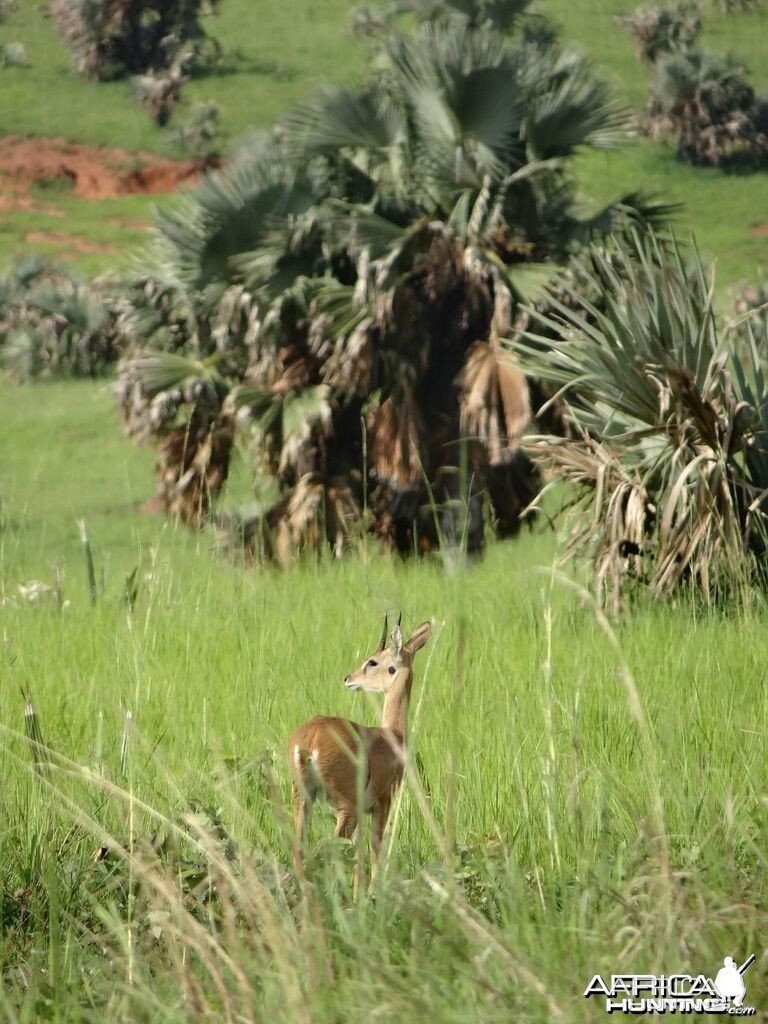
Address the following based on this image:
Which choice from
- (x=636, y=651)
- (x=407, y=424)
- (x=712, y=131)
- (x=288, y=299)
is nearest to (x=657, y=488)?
(x=636, y=651)

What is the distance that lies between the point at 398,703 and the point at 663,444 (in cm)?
365

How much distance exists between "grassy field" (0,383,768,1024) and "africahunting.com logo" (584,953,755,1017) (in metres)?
0.03

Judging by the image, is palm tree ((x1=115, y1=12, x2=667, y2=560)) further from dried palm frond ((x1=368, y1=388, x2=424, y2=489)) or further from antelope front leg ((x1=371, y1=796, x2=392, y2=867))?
antelope front leg ((x1=371, y1=796, x2=392, y2=867))

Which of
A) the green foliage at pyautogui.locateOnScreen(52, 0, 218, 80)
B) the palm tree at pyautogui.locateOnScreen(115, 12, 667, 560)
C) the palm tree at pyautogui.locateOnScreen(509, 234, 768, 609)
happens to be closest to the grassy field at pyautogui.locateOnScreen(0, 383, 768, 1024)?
the palm tree at pyautogui.locateOnScreen(509, 234, 768, 609)

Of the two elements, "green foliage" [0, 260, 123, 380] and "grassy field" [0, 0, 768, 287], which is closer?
"green foliage" [0, 260, 123, 380]

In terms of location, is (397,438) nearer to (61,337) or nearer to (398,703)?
(398,703)

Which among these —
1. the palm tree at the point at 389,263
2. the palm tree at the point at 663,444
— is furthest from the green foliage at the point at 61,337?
the palm tree at the point at 663,444

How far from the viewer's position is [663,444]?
6223mm

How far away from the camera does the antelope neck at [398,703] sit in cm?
280

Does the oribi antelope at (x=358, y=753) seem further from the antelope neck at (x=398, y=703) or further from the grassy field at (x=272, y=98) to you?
the grassy field at (x=272, y=98)

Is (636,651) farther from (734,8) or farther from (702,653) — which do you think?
(734,8)

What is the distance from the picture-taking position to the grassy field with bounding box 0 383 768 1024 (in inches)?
81.3

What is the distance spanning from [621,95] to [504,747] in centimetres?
810

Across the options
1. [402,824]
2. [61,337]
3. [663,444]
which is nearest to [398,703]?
[402,824]
